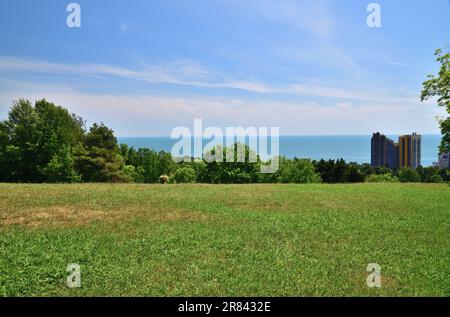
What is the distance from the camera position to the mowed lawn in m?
7.42

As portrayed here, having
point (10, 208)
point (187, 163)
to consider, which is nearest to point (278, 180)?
point (187, 163)

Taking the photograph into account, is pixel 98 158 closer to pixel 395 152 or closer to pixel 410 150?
pixel 410 150

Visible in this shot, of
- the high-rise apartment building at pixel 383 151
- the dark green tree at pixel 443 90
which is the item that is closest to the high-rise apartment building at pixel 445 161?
the dark green tree at pixel 443 90

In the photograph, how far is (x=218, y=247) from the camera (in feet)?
33.2

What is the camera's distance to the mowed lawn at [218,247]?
7.42 m

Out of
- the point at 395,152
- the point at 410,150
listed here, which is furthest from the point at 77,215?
the point at 395,152

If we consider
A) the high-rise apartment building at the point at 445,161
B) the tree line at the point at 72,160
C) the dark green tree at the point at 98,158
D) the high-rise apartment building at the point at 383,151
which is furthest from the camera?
the high-rise apartment building at the point at 383,151

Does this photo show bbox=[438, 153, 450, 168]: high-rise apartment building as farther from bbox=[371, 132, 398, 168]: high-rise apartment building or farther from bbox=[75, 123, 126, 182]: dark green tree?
bbox=[371, 132, 398, 168]: high-rise apartment building

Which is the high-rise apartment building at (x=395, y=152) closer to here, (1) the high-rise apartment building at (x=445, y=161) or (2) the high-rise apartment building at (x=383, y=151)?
(2) the high-rise apartment building at (x=383, y=151)

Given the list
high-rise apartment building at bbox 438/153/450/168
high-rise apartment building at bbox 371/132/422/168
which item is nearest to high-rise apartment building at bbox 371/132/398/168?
high-rise apartment building at bbox 371/132/422/168

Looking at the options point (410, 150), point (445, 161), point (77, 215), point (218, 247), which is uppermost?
point (410, 150)

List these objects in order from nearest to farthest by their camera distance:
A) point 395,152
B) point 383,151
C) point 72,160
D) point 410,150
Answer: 1. point 72,160
2. point 410,150
3. point 395,152
4. point 383,151

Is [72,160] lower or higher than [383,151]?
lower

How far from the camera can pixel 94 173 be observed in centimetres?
3981
